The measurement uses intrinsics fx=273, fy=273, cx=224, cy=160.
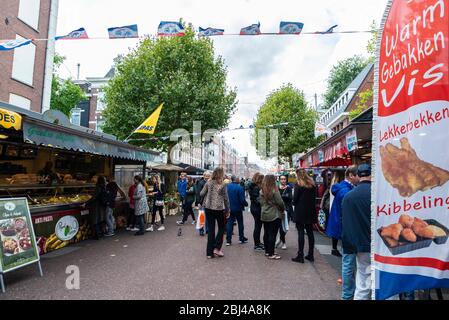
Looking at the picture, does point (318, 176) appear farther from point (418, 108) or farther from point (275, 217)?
A: point (418, 108)

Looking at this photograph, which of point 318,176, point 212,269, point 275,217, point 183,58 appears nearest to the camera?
point 212,269

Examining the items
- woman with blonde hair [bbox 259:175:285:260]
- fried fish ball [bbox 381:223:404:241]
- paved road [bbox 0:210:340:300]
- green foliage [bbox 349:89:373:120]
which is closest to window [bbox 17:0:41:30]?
paved road [bbox 0:210:340:300]

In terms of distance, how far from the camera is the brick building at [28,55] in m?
13.9

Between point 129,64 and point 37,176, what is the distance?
12678mm

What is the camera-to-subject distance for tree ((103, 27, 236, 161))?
1720cm

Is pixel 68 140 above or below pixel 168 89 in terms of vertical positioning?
below

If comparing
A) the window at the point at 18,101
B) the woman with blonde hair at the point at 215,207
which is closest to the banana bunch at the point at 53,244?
the woman with blonde hair at the point at 215,207

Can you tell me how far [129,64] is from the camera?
1836cm

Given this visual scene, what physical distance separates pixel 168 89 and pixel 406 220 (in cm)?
1621

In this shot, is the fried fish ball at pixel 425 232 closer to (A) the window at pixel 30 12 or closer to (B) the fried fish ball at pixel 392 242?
(B) the fried fish ball at pixel 392 242

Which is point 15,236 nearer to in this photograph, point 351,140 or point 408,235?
point 408,235

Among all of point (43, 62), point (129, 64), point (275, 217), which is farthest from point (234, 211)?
point (43, 62)

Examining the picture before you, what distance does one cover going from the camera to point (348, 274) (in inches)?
138

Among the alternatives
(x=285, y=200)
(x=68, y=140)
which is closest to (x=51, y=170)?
(x=68, y=140)
